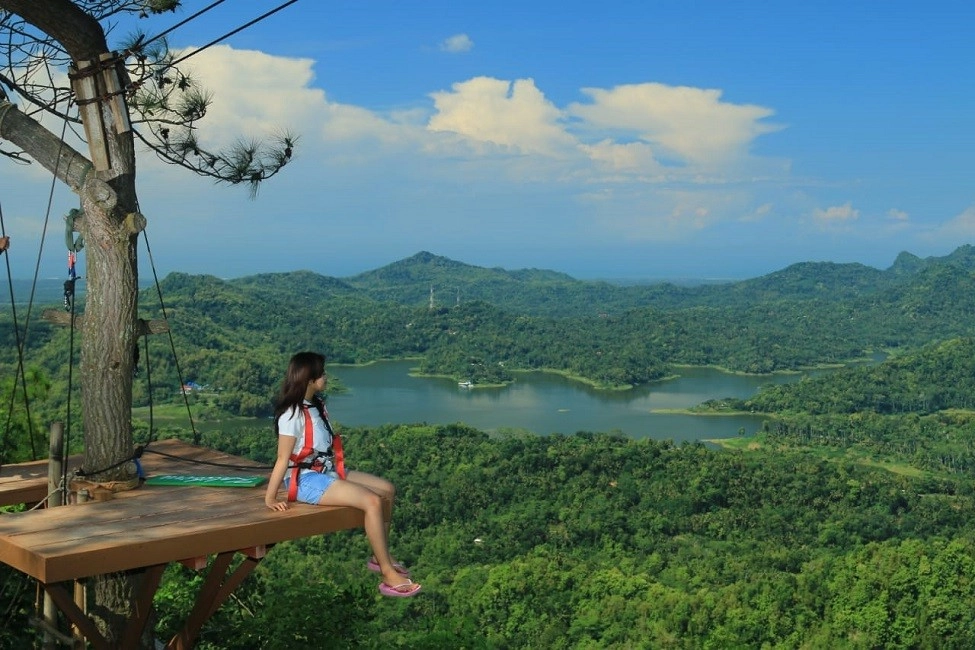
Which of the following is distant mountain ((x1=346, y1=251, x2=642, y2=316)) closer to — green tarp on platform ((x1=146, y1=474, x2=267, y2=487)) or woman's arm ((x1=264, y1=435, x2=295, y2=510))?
green tarp on platform ((x1=146, y1=474, x2=267, y2=487))

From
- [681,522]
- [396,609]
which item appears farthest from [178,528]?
[681,522]

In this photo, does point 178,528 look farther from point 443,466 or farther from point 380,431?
point 380,431

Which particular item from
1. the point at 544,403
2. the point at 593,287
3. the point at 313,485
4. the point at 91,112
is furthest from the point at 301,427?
the point at 593,287

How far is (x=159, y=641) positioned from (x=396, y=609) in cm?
1097

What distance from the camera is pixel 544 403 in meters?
44.6

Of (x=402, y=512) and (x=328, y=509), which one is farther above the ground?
(x=328, y=509)

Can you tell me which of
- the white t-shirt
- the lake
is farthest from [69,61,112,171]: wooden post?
the lake

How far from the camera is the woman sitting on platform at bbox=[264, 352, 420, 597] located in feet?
8.98

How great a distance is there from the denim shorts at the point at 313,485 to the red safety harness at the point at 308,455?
2 cm

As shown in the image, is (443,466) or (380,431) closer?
(443,466)

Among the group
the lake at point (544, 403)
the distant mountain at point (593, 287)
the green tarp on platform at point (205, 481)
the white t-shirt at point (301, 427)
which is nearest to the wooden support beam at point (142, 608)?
the green tarp on platform at point (205, 481)

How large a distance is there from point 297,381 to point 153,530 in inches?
24.0

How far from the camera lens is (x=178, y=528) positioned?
8.07ft

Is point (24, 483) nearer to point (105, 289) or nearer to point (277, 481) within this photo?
point (105, 289)
